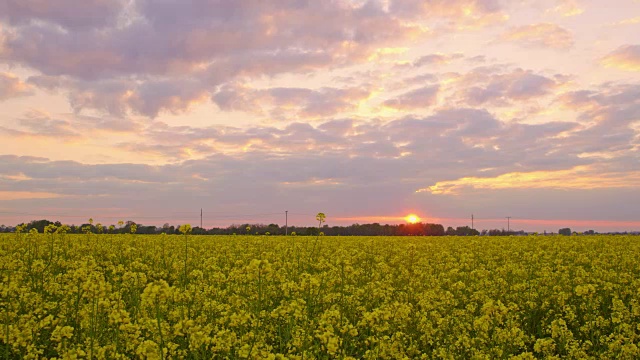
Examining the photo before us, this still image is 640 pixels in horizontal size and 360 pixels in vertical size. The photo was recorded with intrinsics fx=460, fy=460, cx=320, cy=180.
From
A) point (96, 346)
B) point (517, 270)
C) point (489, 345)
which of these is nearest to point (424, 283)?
point (517, 270)

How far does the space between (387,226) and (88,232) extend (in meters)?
62.2

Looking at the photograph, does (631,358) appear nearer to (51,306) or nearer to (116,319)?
(116,319)

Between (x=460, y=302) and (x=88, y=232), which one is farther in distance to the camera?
(x=88, y=232)

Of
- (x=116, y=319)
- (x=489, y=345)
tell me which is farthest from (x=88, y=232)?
(x=489, y=345)

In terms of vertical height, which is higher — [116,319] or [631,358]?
[116,319]

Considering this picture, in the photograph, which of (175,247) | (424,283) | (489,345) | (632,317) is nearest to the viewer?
(489,345)

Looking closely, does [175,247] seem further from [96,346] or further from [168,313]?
[96,346]

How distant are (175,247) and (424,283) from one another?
39.0 ft

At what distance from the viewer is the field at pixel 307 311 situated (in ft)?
21.0

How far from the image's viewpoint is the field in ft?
21.0

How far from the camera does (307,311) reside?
871 centimetres

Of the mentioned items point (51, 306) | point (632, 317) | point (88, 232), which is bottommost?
point (632, 317)

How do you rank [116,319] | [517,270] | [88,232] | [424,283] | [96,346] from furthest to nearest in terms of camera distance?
[88,232] < [517,270] < [424,283] < [96,346] < [116,319]

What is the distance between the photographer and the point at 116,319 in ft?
18.6
